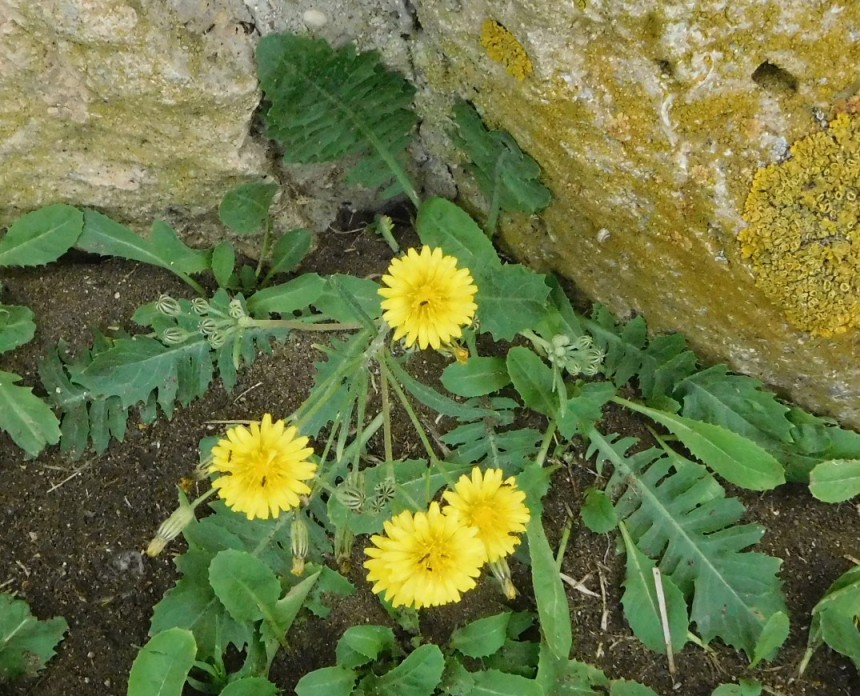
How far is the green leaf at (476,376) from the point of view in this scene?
2342 mm

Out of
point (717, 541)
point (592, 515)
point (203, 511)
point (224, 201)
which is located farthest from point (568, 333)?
point (203, 511)

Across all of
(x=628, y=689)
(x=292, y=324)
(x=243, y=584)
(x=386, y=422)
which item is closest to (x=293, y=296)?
(x=292, y=324)

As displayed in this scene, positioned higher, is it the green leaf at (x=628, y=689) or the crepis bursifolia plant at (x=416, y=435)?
the crepis bursifolia plant at (x=416, y=435)

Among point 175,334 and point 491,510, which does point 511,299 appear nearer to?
point 491,510

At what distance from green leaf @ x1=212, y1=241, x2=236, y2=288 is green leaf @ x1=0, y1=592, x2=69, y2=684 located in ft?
3.68

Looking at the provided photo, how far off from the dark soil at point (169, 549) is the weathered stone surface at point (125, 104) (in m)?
0.37

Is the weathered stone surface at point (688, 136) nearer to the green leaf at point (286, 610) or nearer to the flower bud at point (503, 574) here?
the flower bud at point (503, 574)

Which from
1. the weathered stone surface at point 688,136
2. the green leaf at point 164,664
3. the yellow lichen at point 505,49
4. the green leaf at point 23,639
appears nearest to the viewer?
the weathered stone surface at point 688,136

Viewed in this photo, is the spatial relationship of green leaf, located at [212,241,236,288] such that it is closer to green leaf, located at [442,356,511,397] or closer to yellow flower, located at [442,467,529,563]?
green leaf, located at [442,356,511,397]

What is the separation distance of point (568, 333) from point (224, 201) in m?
1.12

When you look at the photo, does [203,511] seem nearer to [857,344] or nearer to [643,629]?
[643,629]

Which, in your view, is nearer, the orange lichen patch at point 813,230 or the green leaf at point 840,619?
the orange lichen patch at point 813,230

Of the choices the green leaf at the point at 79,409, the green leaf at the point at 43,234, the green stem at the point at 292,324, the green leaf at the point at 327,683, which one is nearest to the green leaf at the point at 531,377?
the green stem at the point at 292,324

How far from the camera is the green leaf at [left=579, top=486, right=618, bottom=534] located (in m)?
2.38
